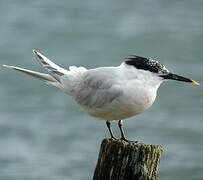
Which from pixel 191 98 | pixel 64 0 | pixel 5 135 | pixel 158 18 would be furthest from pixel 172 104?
pixel 64 0

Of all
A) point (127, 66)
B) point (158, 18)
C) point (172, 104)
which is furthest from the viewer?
point (158, 18)

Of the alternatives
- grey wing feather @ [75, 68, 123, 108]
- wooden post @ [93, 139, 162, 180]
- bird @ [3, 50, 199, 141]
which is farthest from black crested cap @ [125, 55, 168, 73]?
wooden post @ [93, 139, 162, 180]

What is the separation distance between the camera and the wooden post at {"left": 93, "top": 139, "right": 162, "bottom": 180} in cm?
687

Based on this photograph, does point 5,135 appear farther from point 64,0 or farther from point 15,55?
point 64,0

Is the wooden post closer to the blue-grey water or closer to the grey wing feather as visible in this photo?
the grey wing feather

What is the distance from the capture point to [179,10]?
21.4 metres

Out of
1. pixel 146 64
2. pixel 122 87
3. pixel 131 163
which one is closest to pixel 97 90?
pixel 122 87

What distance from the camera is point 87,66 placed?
16.7 meters

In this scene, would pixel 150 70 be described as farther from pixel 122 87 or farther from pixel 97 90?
pixel 97 90

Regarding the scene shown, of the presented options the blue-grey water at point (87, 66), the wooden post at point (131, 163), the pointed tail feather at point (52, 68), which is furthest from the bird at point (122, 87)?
the blue-grey water at point (87, 66)

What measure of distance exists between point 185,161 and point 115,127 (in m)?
1.22

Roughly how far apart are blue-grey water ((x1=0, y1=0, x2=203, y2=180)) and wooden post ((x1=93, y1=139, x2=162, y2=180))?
6.69 metres

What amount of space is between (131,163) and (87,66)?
387 inches

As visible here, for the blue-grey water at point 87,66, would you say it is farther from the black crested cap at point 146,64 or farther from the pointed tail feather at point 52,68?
the black crested cap at point 146,64
